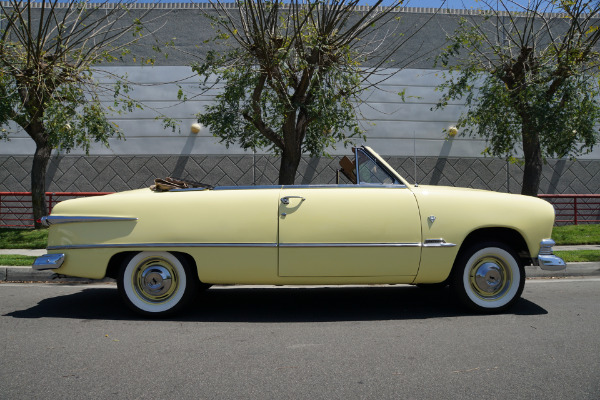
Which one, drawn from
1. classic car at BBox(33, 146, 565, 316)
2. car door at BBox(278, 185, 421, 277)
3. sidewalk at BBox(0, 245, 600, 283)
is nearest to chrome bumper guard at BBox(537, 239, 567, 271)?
classic car at BBox(33, 146, 565, 316)

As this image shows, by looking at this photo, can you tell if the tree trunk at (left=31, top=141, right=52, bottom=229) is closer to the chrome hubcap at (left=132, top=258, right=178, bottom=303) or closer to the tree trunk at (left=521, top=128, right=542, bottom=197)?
the chrome hubcap at (left=132, top=258, right=178, bottom=303)

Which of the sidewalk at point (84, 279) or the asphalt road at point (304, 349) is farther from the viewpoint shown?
the sidewalk at point (84, 279)

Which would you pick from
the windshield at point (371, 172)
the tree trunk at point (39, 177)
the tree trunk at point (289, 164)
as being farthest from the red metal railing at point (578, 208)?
the tree trunk at point (39, 177)

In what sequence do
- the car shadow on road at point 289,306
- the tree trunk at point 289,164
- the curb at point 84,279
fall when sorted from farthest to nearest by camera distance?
the tree trunk at point 289,164, the curb at point 84,279, the car shadow on road at point 289,306

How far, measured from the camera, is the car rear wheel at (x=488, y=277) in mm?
5352

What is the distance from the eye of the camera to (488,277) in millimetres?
5375

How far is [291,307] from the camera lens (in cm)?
585

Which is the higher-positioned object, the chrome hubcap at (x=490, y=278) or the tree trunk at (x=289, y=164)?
the tree trunk at (x=289, y=164)

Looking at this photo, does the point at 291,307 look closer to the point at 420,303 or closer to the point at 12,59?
the point at 420,303

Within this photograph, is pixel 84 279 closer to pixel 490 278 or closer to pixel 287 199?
pixel 287 199

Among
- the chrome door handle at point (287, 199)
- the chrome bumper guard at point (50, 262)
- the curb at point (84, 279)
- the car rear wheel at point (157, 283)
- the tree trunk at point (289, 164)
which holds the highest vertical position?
the tree trunk at point (289, 164)

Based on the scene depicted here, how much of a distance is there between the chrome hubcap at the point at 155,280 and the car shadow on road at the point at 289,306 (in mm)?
233

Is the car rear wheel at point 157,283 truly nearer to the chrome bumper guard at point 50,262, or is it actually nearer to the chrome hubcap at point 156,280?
the chrome hubcap at point 156,280

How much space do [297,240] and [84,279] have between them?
158 inches
